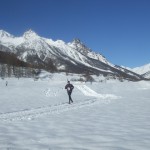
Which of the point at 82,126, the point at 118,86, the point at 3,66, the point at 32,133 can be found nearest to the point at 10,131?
the point at 32,133

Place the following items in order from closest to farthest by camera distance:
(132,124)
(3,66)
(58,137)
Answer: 1. (58,137)
2. (132,124)
3. (3,66)

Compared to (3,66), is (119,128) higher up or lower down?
lower down

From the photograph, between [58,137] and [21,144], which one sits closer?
[21,144]

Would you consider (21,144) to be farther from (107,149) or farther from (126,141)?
(126,141)

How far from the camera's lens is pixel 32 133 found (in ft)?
32.7

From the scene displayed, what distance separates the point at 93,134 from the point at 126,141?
55.2 inches

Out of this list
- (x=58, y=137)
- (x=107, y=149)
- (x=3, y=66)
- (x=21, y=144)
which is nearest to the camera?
(x=107, y=149)

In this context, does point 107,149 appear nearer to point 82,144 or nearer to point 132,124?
point 82,144

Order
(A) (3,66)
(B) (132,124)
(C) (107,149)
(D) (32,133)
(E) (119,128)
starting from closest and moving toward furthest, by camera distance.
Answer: (C) (107,149)
(D) (32,133)
(E) (119,128)
(B) (132,124)
(A) (3,66)

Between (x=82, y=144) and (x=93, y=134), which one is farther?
(x=93, y=134)

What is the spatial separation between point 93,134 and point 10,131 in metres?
2.85

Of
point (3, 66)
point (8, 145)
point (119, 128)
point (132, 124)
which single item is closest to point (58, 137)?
point (8, 145)

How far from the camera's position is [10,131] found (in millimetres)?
10352

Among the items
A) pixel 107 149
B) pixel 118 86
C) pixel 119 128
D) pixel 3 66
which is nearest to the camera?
pixel 107 149
